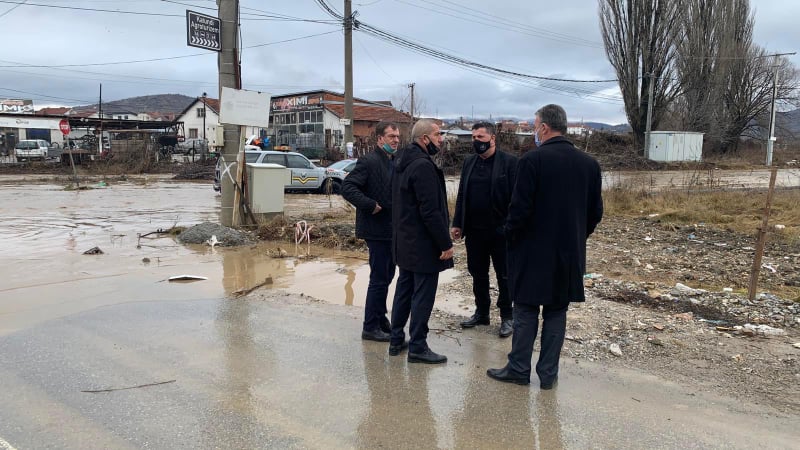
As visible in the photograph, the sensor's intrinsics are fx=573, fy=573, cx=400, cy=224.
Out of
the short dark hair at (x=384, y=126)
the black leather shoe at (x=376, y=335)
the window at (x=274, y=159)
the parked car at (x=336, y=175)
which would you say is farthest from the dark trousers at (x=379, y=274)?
the parked car at (x=336, y=175)

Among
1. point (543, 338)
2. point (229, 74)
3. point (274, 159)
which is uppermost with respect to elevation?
point (229, 74)

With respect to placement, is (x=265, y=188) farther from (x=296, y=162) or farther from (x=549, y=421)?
(x=296, y=162)

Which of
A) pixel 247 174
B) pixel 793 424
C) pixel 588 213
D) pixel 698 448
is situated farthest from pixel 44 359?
pixel 247 174

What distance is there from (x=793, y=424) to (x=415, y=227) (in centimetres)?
266

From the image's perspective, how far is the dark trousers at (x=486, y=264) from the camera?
517cm

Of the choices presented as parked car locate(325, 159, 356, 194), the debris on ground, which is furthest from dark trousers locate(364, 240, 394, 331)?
parked car locate(325, 159, 356, 194)

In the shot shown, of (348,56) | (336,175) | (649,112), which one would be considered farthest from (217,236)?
(649,112)

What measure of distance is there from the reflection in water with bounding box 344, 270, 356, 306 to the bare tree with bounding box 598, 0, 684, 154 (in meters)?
36.8

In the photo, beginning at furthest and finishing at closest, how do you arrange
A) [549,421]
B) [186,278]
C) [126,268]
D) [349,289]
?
1. [126,268]
2. [186,278]
3. [349,289]
4. [549,421]

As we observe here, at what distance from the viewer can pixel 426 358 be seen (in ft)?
14.3

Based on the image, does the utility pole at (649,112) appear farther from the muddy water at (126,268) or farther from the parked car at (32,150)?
the parked car at (32,150)

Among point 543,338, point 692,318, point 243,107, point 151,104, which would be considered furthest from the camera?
point 151,104

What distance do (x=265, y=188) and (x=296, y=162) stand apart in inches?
388

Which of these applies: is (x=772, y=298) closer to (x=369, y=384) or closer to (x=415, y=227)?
(x=415, y=227)
